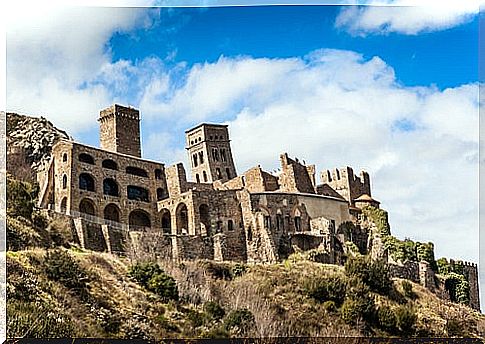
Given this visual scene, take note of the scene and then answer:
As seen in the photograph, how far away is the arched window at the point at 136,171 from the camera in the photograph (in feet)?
73.0

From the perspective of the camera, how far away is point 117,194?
70.8 ft

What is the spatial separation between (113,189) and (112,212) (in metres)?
0.66

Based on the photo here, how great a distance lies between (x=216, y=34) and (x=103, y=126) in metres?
6.78

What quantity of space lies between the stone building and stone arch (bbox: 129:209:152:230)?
0.03 metres

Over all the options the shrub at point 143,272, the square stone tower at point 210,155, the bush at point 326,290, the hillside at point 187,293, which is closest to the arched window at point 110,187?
the hillside at point 187,293

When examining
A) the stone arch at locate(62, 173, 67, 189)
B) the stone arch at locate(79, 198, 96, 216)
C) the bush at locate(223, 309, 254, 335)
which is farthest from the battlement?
the bush at locate(223, 309, 254, 335)

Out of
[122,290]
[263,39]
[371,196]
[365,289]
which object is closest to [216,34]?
[263,39]

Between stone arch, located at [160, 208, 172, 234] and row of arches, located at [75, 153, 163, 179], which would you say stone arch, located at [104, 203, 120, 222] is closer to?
row of arches, located at [75, 153, 163, 179]

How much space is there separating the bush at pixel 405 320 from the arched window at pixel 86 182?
27.1 feet

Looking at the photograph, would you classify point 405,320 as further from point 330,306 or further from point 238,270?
point 238,270

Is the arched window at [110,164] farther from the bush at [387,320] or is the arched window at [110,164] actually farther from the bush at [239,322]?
the bush at [387,320]

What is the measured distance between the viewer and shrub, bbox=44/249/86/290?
15.7 metres

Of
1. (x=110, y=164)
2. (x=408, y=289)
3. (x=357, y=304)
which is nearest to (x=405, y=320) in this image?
(x=357, y=304)

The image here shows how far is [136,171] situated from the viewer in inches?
883
